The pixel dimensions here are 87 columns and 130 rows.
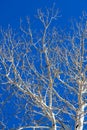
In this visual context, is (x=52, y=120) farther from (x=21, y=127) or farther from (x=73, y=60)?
(x=73, y=60)

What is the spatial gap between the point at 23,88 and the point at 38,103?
21.0 inches

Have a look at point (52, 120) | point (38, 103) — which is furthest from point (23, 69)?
point (52, 120)

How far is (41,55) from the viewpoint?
8930mm

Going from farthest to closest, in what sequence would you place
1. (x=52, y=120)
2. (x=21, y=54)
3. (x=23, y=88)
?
(x=21, y=54)
(x=23, y=88)
(x=52, y=120)

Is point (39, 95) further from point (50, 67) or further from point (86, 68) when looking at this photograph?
point (86, 68)

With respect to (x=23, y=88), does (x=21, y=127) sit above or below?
below

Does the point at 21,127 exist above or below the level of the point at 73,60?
below

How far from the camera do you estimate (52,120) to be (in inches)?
316

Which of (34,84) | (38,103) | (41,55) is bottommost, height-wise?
(38,103)

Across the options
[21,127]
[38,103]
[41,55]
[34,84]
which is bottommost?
[21,127]

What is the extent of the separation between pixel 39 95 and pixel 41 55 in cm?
123

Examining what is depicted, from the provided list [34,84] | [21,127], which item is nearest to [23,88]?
[34,84]

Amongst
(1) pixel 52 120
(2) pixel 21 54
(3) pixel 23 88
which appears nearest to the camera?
(1) pixel 52 120

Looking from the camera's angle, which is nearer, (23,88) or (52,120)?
(52,120)
